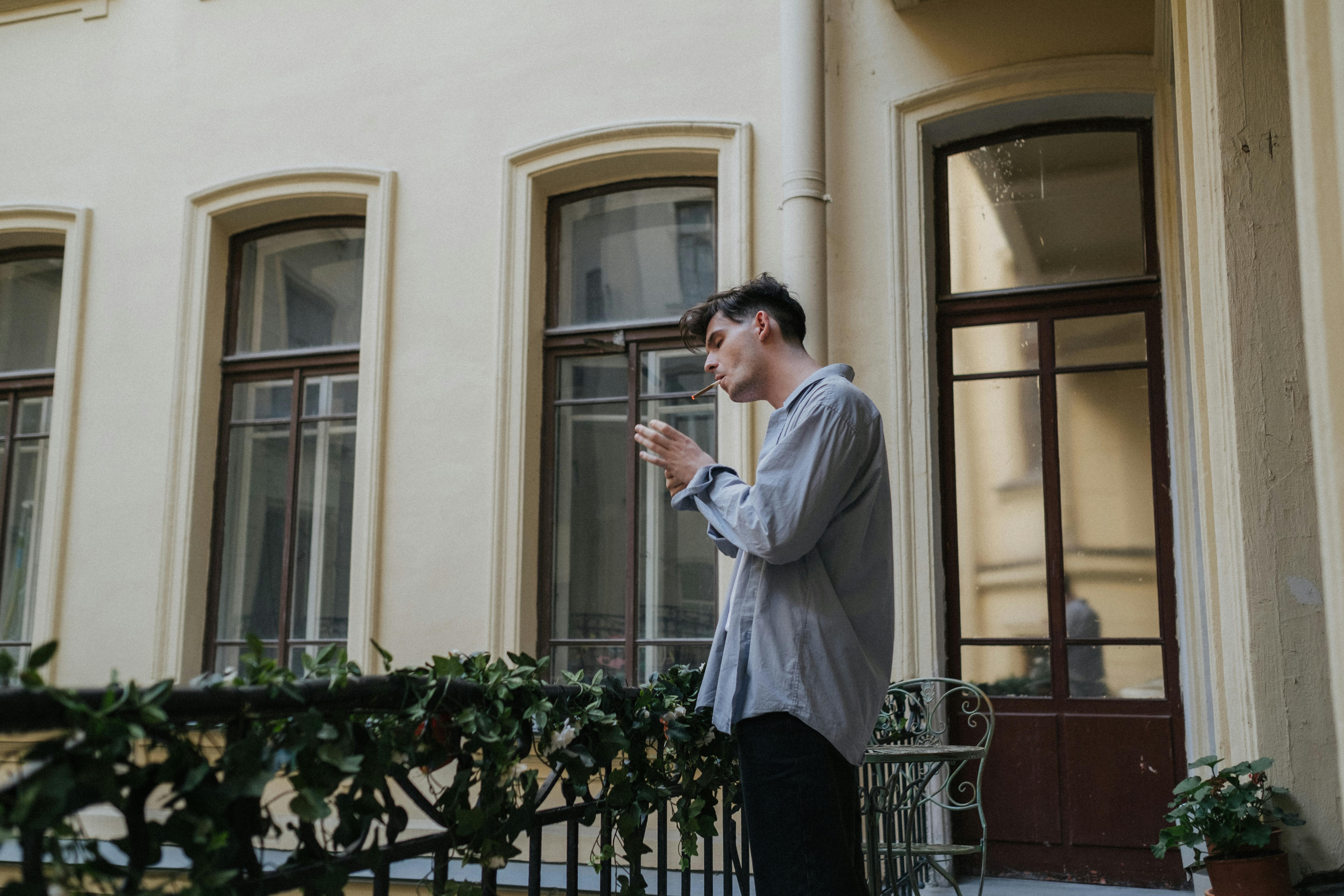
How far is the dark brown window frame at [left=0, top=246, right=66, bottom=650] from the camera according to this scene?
253 inches

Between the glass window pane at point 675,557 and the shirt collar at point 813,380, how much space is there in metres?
2.98

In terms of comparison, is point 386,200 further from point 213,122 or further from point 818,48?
point 818,48

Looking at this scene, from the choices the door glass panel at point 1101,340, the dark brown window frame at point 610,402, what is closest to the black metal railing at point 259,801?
the dark brown window frame at point 610,402

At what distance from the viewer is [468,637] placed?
5215mm

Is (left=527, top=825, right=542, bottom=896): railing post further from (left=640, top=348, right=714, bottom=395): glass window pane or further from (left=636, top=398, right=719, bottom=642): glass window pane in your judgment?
(left=640, top=348, right=714, bottom=395): glass window pane

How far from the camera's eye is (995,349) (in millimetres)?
4914

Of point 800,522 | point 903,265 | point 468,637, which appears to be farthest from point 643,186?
point 800,522

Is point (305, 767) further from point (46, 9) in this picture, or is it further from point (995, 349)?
point (46, 9)

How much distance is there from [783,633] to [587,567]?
3.43 m

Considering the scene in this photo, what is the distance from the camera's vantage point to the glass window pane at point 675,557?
5.17 meters

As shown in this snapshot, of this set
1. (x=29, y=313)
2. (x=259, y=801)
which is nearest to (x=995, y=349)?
(x=259, y=801)

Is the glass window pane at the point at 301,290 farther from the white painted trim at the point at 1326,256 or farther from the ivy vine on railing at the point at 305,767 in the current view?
the white painted trim at the point at 1326,256

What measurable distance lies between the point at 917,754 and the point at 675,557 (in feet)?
8.73

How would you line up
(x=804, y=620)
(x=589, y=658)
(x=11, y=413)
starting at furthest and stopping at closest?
(x=11, y=413)
(x=589, y=658)
(x=804, y=620)
